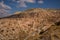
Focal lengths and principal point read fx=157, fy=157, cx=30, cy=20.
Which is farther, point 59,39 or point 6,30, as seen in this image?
point 6,30

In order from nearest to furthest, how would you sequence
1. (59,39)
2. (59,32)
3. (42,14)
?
1. (59,39)
2. (59,32)
3. (42,14)

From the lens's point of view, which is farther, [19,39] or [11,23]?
[11,23]

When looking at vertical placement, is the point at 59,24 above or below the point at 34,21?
above

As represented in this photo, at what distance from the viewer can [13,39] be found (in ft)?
157

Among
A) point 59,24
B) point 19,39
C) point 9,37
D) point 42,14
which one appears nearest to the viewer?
point 59,24

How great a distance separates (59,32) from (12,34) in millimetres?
23851

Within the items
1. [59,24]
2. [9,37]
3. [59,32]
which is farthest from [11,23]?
[59,32]

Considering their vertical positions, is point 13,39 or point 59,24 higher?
point 59,24

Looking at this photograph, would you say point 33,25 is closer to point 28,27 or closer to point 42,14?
point 28,27

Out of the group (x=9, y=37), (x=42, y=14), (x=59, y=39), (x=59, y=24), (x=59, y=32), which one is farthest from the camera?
(x=42, y=14)

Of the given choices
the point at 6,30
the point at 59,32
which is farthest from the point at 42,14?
the point at 59,32

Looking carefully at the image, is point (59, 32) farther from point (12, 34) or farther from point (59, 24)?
point (12, 34)

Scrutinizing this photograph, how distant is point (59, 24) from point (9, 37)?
19551mm

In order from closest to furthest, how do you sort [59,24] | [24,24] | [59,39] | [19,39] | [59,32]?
[59,39], [59,32], [59,24], [19,39], [24,24]
